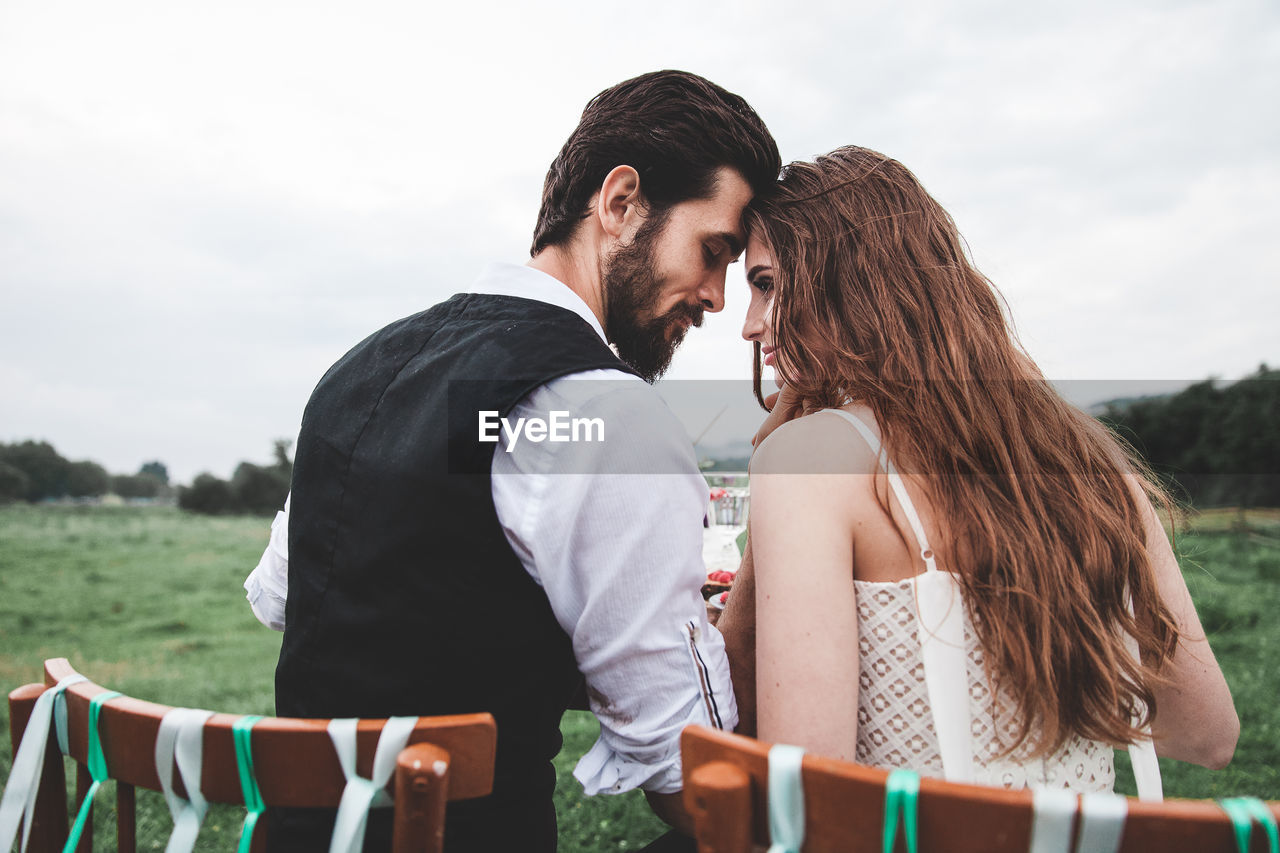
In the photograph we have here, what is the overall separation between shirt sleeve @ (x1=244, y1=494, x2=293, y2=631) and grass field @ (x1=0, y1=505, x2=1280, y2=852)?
6.65 feet

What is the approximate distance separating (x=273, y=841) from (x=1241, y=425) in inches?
1448

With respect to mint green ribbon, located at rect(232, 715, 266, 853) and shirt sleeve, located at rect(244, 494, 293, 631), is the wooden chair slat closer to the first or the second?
mint green ribbon, located at rect(232, 715, 266, 853)

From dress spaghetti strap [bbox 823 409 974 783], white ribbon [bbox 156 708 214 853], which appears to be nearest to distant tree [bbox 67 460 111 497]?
white ribbon [bbox 156 708 214 853]

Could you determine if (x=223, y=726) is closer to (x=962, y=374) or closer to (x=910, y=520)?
(x=910, y=520)

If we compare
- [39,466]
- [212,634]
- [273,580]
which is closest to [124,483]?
[39,466]

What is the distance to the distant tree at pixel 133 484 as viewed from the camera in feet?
143

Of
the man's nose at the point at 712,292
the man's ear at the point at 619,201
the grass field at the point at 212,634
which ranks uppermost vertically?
the man's ear at the point at 619,201

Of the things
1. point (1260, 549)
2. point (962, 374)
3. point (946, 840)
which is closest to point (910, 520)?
point (962, 374)

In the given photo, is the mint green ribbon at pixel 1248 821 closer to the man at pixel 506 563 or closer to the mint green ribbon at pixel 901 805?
the mint green ribbon at pixel 901 805

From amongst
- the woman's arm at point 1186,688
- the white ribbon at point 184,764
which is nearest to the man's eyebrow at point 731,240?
the woman's arm at point 1186,688

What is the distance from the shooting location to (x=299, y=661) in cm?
128

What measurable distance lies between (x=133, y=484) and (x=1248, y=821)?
5512 centimetres

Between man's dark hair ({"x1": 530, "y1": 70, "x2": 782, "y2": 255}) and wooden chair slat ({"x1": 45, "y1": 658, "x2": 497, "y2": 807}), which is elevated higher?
man's dark hair ({"x1": 530, "y1": 70, "x2": 782, "y2": 255})

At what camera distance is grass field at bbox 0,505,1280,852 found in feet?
12.1
